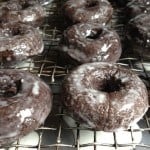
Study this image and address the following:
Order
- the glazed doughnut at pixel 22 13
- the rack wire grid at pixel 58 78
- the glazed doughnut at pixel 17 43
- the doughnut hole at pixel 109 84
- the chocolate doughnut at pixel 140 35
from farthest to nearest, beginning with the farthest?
the glazed doughnut at pixel 22 13, the chocolate doughnut at pixel 140 35, the glazed doughnut at pixel 17 43, the doughnut hole at pixel 109 84, the rack wire grid at pixel 58 78

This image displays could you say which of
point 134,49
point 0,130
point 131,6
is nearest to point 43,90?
point 0,130

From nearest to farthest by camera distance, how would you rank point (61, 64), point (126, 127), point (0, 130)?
point (0, 130)
point (126, 127)
point (61, 64)

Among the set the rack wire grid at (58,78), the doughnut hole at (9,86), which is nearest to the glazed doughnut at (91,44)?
the rack wire grid at (58,78)

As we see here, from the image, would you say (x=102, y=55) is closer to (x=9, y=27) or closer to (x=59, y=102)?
(x=59, y=102)

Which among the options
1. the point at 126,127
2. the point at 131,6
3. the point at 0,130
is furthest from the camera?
the point at 131,6

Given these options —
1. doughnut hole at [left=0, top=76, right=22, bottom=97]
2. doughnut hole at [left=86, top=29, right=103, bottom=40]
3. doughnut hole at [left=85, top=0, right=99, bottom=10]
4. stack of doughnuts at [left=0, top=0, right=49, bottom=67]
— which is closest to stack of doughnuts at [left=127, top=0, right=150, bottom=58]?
doughnut hole at [left=86, top=29, right=103, bottom=40]

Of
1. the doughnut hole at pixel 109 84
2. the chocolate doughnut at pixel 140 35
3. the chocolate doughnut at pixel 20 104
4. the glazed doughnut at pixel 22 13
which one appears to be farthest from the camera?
the glazed doughnut at pixel 22 13

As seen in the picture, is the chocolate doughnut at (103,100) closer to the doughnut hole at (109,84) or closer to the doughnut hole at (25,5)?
the doughnut hole at (109,84)
